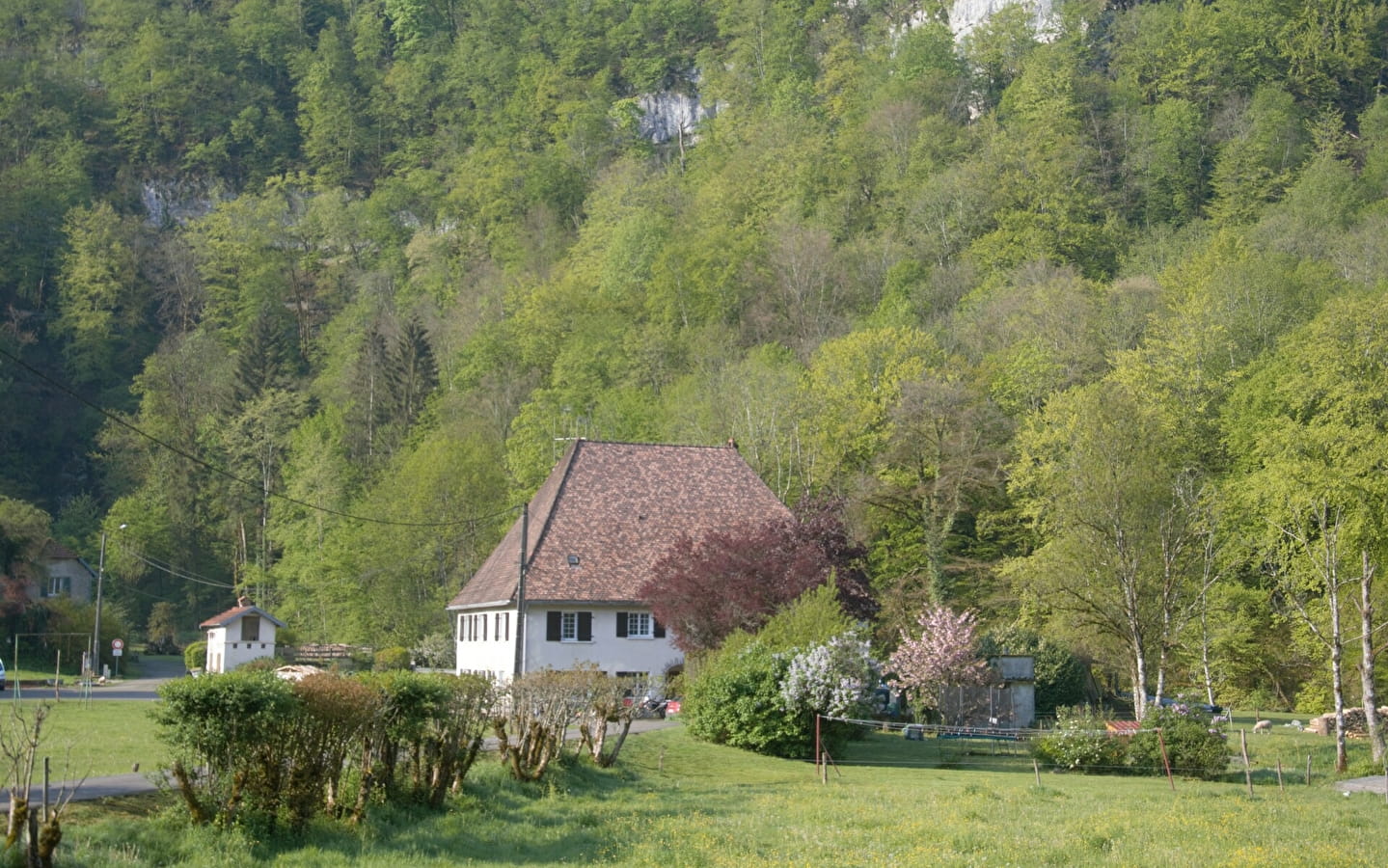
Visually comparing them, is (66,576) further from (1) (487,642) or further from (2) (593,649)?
(2) (593,649)

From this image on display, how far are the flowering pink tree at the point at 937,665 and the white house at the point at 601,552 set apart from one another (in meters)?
7.83

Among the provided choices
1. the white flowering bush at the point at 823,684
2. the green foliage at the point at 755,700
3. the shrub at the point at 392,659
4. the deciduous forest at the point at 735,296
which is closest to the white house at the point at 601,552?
the deciduous forest at the point at 735,296

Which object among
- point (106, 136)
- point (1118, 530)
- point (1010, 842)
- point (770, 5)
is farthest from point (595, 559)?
point (106, 136)

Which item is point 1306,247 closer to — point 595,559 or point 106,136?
point 595,559

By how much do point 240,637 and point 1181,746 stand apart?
1576 inches

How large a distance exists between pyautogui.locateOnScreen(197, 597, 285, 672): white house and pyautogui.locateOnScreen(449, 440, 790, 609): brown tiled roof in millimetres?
9888

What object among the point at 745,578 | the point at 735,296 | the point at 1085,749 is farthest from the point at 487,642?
the point at 735,296

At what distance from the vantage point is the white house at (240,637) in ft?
194

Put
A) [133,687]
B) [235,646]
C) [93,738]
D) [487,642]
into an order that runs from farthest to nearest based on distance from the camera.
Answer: [235,646] < [133,687] < [487,642] < [93,738]

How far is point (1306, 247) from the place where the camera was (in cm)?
6800

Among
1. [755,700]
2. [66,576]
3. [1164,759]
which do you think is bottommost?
[1164,759]

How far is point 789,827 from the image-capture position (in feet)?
71.8

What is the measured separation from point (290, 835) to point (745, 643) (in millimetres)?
19149

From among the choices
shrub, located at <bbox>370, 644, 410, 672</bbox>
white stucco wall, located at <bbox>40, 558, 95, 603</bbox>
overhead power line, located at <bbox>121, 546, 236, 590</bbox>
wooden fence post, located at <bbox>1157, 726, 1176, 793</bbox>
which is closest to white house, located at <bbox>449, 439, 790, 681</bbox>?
shrub, located at <bbox>370, 644, 410, 672</bbox>
